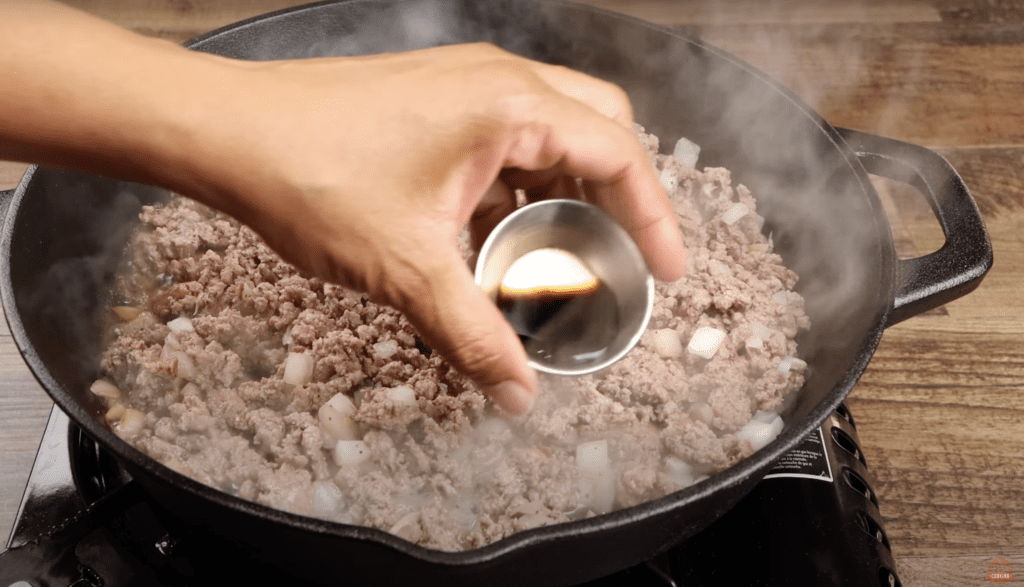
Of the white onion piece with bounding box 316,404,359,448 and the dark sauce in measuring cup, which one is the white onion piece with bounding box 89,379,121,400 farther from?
the dark sauce in measuring cup

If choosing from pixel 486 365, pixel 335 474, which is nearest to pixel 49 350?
pixel 335 474

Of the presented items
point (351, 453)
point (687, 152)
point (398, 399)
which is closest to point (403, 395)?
point (398, 399)

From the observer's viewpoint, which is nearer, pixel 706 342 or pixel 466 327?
pixel 466 327

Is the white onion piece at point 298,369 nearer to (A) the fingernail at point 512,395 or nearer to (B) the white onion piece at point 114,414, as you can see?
(B) the white onion piece at point 114,414

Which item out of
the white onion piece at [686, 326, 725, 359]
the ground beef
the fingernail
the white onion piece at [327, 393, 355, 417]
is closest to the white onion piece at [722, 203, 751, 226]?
the ground beef

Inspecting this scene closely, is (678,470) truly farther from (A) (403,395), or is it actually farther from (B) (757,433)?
(A) (403,395)

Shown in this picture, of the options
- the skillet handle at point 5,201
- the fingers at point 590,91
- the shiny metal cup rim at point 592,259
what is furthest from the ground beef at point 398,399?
the fingers at point 590,91
